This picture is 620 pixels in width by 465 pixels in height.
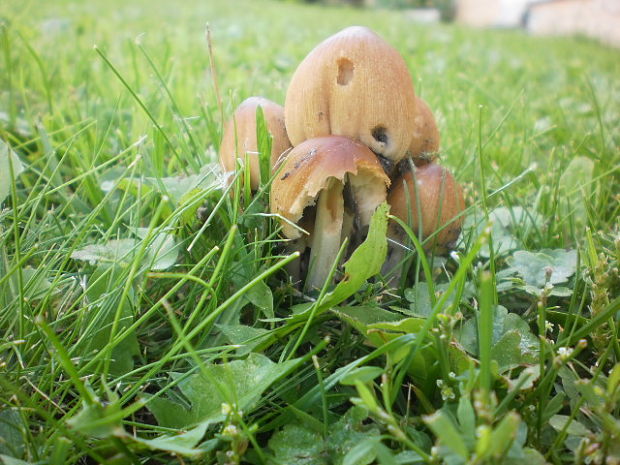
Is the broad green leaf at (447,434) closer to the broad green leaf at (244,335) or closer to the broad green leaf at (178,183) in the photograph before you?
the broad green leaf at (244,335)

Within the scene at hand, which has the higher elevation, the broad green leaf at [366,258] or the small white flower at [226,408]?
the broad green leaf at [366,258]

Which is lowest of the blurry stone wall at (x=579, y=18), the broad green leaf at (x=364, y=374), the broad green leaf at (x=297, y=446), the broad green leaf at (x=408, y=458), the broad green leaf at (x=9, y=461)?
the broad green leaf at (x=297, y=446)

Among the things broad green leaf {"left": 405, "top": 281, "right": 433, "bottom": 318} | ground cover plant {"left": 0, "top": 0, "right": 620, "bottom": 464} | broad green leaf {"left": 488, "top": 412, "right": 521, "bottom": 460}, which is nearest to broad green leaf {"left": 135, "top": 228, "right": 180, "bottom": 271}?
ground cover plant {"left": 0, "top": 0, "right": 620, "bottom": 464}

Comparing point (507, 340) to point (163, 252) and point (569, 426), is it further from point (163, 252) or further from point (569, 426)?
point (163, 252)

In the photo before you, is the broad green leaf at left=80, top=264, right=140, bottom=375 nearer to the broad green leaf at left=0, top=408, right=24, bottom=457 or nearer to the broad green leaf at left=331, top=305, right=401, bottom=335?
the broad green leaf at left=0, top=408, right=24, bottom=457

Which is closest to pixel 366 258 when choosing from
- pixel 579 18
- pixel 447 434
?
pixel 447 434

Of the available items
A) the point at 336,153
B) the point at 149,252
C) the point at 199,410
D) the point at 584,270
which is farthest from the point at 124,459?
the point at 584,270

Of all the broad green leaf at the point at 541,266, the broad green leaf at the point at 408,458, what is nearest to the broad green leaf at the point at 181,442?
the broad green leaf at the point at 408,458
